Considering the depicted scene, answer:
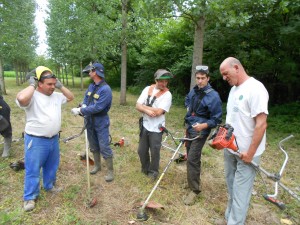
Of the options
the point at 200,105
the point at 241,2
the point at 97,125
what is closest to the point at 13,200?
the point at 97,125

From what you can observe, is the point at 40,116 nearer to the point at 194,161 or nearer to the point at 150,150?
the point at 150,150

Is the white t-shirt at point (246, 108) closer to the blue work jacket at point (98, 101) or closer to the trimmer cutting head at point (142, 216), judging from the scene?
the trimmer cutting head at point (142, 216)

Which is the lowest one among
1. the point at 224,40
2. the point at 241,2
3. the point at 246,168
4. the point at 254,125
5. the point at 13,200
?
the point at 13,200

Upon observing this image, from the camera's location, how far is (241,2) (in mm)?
6680

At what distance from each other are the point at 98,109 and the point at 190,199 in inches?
82.6

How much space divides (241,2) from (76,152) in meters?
5.84

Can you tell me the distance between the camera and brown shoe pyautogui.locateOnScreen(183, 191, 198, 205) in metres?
3.90

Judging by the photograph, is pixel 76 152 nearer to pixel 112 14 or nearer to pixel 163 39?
pixel 112 14

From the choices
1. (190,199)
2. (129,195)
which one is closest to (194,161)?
(190,199)

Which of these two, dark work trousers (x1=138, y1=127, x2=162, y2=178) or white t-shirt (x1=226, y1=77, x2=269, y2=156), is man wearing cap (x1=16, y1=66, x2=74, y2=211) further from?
white t-shirt (x1=226, y1=77, x2=269, y2=156)

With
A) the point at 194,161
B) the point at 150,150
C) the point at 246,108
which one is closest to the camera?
the point at 246,108

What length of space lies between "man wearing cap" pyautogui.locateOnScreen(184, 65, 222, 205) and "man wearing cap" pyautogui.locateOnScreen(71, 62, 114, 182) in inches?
56.3

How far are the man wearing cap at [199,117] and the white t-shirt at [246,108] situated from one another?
74 cm

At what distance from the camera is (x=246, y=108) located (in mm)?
2727
